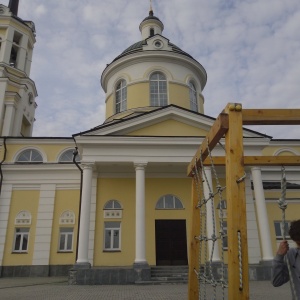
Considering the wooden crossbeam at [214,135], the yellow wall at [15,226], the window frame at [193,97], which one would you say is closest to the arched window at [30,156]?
the yellow wall at [15,226]

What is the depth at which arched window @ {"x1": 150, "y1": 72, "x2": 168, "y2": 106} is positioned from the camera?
64.1 ft

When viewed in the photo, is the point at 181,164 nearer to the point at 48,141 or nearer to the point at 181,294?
the point at 181,294

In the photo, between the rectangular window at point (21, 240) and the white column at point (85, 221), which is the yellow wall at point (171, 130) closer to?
the white column at point (85, 221)

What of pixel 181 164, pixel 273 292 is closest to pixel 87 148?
pixel 181 164

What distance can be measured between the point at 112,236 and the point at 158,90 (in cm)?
931

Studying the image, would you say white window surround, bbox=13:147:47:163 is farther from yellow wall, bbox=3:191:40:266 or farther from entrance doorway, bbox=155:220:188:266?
entrance doorway, bbox=155:220:188:266

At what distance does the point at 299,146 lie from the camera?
62.5 feet

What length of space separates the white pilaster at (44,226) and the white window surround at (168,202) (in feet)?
18.0

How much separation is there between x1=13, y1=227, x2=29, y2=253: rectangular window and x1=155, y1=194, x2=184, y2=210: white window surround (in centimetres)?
667

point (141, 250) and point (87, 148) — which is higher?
point (87, 148)

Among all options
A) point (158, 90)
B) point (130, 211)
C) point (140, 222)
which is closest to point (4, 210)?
point (130, 211)

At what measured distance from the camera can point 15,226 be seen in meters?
16.1

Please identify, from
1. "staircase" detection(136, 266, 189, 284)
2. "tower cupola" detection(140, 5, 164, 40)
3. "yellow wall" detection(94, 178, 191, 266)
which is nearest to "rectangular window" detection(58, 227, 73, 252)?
"yellow wall" detection(94, 178, 191, 266)

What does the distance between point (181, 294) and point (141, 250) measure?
3.51 meters
